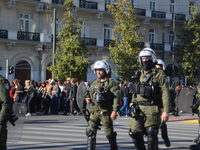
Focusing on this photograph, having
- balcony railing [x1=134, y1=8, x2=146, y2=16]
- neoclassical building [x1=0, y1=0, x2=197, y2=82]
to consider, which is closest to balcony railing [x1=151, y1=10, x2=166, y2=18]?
neoclassical building [x1=0, y1=0, x2=197, y2=82]

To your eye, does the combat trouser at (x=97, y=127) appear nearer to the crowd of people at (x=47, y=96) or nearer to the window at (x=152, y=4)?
the crowd of people at (x=47, y=96)

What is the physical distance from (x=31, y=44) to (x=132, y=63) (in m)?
8.20

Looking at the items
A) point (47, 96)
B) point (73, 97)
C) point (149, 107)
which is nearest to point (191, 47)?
point (47, 96)

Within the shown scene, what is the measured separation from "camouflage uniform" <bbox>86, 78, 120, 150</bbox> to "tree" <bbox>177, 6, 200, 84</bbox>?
2731 centimetres

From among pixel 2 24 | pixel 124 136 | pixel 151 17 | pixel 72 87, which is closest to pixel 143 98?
pixel 124 136

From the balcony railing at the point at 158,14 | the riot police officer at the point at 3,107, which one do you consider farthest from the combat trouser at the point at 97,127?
the balcony railing at the point at 158,14

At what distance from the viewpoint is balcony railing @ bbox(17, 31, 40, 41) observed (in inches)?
1076

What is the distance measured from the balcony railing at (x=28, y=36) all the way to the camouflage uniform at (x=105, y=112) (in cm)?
2205

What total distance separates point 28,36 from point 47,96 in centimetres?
1132

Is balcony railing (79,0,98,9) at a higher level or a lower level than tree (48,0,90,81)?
higher

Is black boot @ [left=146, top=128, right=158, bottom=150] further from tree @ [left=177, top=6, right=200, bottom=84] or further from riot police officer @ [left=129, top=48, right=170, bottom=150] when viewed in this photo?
tree @ [left=177, top=6, right=200, bottom=84]

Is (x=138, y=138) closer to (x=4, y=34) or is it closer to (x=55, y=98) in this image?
(x=55, y=98)

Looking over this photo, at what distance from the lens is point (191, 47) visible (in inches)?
1281

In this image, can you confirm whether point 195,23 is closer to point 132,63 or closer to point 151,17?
point 151,17
